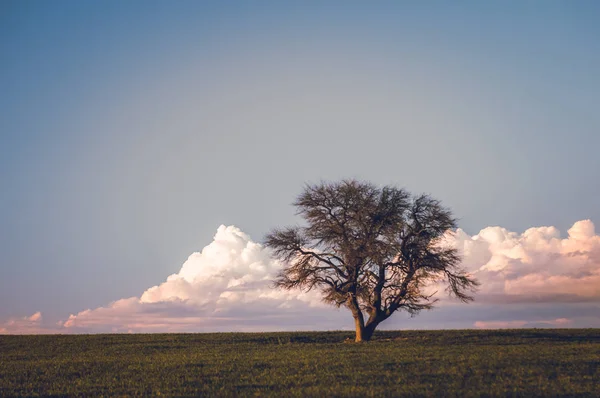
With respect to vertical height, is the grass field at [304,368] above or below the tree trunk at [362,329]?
below

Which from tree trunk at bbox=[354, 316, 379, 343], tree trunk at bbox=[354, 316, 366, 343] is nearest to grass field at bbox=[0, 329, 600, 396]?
tree trunk at bbox=[354, 316, 379, 343]

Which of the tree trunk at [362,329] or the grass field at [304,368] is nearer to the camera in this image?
the grass field at [304,368]

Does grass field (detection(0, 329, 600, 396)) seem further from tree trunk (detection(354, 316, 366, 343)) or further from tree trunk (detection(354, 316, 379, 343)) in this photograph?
tree trunk (detection(354, 316, 366, 343))

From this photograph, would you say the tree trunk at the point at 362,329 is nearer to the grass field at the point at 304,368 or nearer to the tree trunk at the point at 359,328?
the tree trunk at the point at 359,328

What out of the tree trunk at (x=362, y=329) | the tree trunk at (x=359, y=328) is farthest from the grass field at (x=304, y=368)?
the tree trunk at (x=359, y=328)

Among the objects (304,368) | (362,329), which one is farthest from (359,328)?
(304,368)

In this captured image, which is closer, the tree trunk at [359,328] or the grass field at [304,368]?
the grass field at [304,368]

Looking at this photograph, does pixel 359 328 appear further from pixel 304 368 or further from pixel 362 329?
pixel 304 368

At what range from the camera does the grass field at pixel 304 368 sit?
23.7m

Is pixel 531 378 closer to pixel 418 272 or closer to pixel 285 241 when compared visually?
pixel 418 272

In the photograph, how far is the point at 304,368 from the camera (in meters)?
29.1

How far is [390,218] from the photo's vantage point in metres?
46.7

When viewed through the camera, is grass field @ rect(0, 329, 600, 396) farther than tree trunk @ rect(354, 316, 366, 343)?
No

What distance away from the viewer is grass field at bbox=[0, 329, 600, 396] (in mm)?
23734
